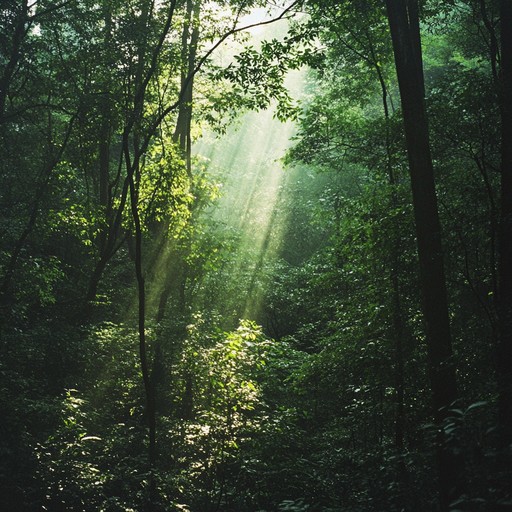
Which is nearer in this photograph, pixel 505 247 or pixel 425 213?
pixel 505 247

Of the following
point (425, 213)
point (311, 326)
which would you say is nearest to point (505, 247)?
point (425, 213)

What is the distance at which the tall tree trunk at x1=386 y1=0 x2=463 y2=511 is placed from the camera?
6.07 meters

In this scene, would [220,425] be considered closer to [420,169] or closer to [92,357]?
[92,357]

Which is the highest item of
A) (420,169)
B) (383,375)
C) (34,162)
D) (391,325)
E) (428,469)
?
(34,162)

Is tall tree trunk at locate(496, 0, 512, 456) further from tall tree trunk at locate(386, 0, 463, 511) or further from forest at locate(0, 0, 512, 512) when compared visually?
tall tree trunk at locate(386, 0, 463, 511)

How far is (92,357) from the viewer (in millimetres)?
10789

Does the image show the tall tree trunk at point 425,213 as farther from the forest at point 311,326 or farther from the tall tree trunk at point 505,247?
the tall tree trunk at point 505,247

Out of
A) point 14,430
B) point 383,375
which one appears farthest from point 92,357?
point 383,375

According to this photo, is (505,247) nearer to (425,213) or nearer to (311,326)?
(425,213)

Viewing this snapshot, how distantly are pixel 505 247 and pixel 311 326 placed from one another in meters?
10.4

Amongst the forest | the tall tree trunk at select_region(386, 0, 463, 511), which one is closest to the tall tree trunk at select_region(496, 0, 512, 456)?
the forest

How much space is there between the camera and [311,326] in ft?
51.5

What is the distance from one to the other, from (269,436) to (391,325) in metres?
2.86

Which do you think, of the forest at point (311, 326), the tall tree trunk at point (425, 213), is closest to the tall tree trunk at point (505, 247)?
the forest at point (311, 326)
